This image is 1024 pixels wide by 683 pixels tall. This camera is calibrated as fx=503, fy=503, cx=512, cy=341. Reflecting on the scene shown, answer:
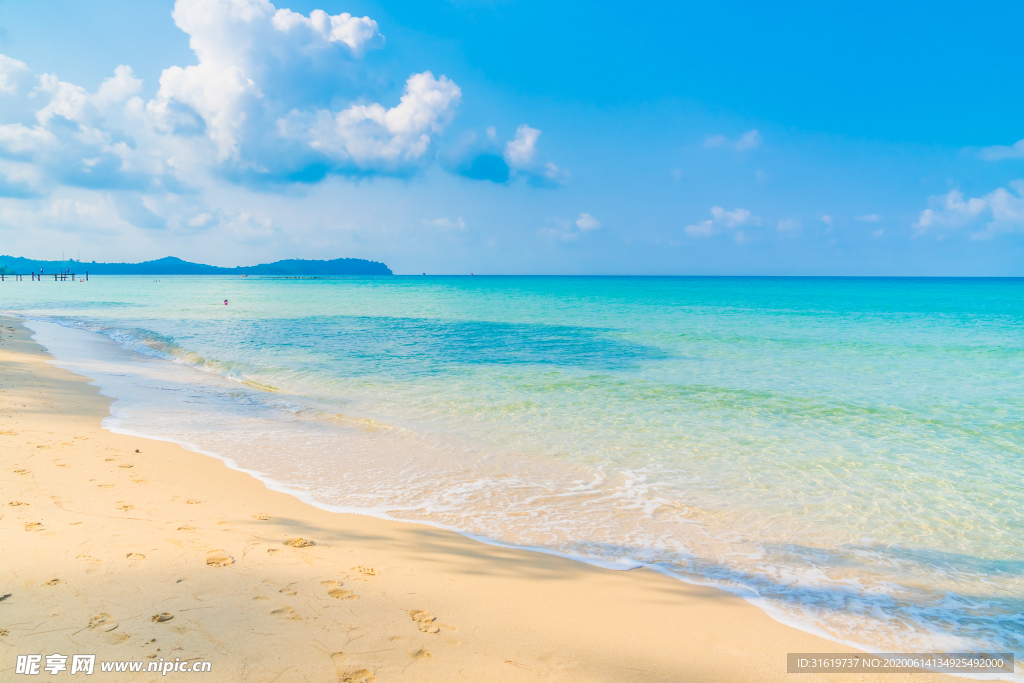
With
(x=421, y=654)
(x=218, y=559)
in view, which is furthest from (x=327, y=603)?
(x=218, y=559)

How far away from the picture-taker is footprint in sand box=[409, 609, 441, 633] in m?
3.81

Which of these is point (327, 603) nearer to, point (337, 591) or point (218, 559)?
point (337, 591)

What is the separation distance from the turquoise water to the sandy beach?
650 millimetres

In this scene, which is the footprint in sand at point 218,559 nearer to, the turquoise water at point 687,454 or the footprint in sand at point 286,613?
the footprint in sand at point 286,613

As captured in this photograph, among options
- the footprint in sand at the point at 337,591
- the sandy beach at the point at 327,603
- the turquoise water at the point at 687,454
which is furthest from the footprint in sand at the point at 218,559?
the turquoise water at the point at 687,454

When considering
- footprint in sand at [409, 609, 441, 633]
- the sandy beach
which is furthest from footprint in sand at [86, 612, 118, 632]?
footprint in sand at [409, 609, 441, 633]

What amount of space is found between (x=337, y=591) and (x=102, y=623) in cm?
158

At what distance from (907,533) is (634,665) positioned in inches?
185

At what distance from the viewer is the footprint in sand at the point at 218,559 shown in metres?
4.50

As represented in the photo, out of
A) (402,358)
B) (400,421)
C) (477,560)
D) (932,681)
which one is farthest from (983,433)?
(402,358)

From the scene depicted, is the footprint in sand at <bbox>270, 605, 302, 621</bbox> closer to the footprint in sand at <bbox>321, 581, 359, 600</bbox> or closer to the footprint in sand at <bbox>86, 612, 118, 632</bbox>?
the footprint in sand at <bbox>321, 581, 359, 600</bbox>

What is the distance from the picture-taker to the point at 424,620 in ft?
12.9

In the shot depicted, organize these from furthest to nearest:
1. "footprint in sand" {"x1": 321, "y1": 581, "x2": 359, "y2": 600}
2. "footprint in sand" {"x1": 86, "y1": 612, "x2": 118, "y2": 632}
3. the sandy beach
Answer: "footprint in sand" {"x1": 321, "y1": 581, "x2": 359, "y2": 600} → "footprint in sand" {"x1": 86, "y1": 612, "x2": 118, "y2": 632} → the sandy beach

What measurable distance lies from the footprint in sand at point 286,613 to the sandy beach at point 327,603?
1cm
